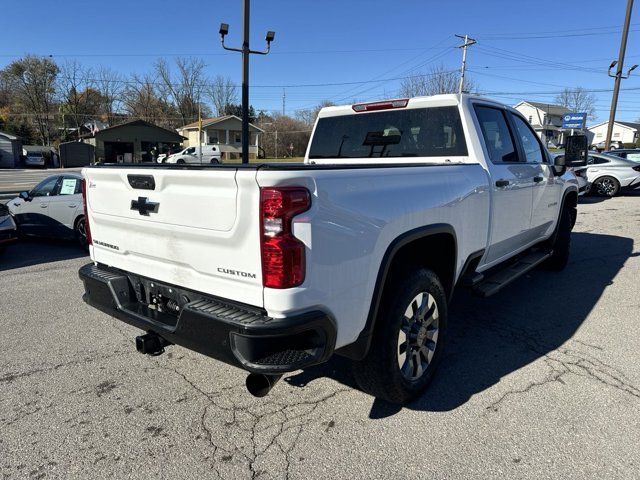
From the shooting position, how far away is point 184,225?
2525 mm

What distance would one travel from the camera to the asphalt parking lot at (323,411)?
98.5 inches

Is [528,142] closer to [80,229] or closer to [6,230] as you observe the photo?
[80,229]

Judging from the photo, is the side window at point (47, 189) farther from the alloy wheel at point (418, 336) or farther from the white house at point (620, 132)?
the white house at point (620, 132)

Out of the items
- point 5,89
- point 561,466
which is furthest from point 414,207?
Result: point 5,89

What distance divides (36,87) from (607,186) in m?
67.7

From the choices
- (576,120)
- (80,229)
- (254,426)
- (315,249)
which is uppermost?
(576,120)

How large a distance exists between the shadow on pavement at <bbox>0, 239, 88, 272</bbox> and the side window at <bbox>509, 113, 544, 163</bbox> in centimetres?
697

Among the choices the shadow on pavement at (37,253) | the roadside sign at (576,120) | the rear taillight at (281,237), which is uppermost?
the roadside sign at (576,120)

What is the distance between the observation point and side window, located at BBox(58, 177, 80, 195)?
8.67 metres

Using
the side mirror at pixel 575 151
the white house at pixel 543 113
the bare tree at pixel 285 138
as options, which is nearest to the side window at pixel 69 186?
the side mirror at pixel 575 151

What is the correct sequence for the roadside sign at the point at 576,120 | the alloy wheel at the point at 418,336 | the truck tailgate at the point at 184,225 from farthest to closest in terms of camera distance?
the roadside sign at the point at 576,120 → the alloy wheel at the point at 418,336 → the truck tailgate at the point at 184,225

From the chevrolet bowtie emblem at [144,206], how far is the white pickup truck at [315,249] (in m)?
0.01

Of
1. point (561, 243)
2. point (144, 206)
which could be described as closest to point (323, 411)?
point (144, 206)

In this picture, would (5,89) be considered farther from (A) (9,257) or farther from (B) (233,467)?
(B) (233,467)
